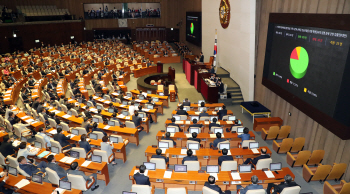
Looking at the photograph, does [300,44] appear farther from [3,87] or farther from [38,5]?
[38,5]

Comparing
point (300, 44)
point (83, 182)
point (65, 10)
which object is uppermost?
point (65, 10)

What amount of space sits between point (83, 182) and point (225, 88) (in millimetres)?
11575

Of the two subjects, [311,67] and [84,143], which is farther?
Answer: [311,67]

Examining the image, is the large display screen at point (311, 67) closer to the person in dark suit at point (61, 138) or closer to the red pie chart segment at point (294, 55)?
the red pie chart segment at point (294, 55)

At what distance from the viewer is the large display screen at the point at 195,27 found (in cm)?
2732

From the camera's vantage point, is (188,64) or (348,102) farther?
(188,64)

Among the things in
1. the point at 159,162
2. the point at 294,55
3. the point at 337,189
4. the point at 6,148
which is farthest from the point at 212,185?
the point at 6,148

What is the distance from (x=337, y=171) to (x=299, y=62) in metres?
4.48

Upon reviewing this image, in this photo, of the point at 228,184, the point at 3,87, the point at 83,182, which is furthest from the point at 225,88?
the point at 3,87

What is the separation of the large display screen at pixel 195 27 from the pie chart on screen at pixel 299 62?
1749 cm

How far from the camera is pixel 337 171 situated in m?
8.41

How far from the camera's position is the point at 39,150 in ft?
30.9

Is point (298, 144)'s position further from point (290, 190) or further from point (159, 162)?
point (159, 162)

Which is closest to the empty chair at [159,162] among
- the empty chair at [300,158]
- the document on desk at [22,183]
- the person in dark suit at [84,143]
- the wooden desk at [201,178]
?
the wooden desk at [201,178]
